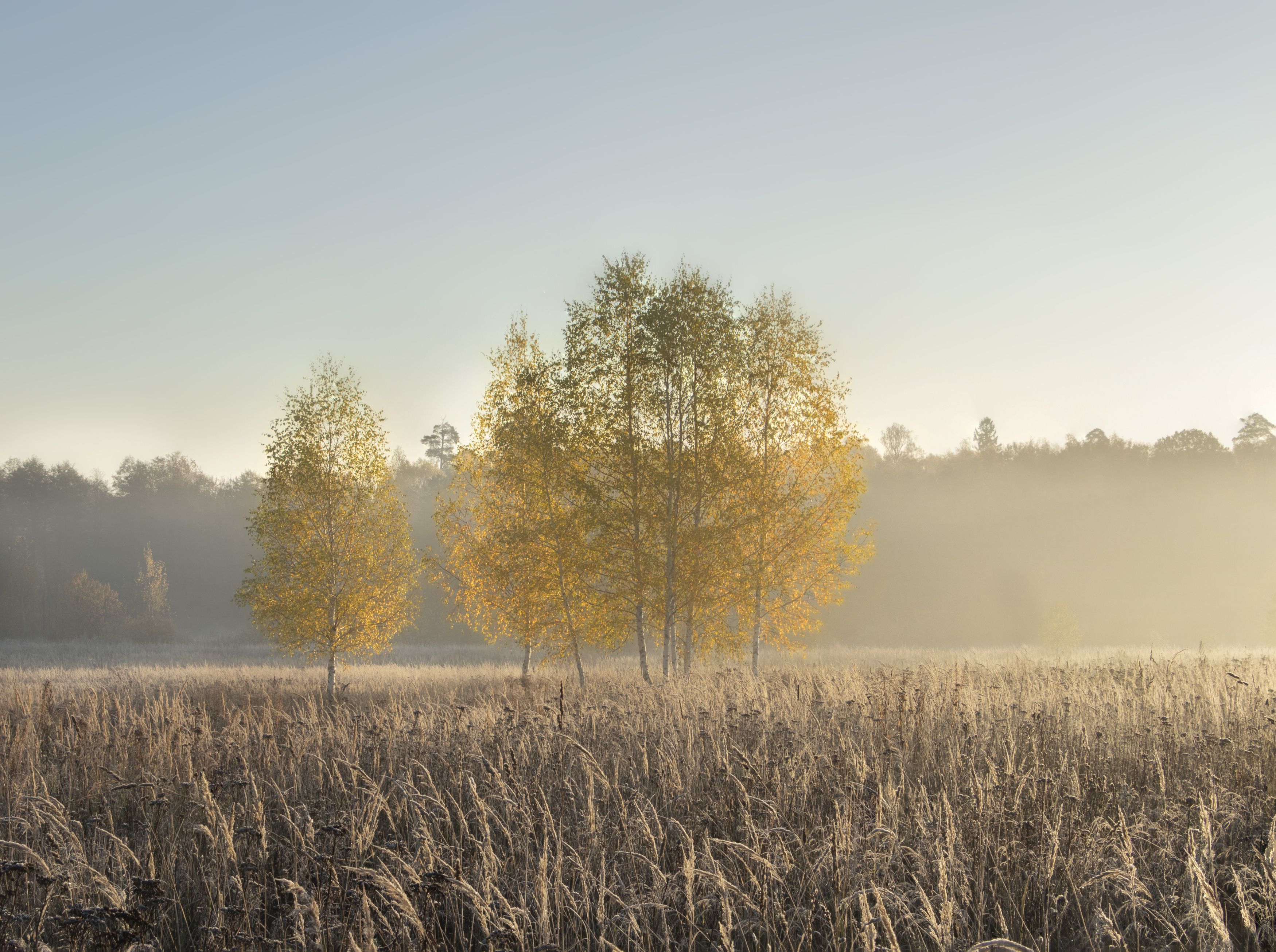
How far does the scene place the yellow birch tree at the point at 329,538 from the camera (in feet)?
62.7

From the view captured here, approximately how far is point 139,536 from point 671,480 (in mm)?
78478

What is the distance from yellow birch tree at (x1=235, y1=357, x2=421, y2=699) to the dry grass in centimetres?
1120

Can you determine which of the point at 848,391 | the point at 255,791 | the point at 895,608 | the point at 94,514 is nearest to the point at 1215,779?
the point at 255,791

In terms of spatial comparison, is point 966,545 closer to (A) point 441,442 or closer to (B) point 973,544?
(B) point 973,544

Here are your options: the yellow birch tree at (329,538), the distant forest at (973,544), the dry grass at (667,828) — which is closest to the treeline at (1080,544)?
the distant forest at (973,544)

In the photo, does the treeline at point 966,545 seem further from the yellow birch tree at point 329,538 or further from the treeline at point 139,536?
the yellow birch tree at point 329,538

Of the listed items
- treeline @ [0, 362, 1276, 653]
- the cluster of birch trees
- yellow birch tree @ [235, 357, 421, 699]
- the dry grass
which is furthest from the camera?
treeline @ [0, 362, 1276, 653]

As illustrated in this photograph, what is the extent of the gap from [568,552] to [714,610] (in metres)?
3.88

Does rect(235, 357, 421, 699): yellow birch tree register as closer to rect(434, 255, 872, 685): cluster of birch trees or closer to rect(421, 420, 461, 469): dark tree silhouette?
rect(434, 255, 872, 685): cluster of birch trees

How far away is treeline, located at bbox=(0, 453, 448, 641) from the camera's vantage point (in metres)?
53.4

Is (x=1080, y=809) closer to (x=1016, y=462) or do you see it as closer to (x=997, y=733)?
(x=997, y=733)

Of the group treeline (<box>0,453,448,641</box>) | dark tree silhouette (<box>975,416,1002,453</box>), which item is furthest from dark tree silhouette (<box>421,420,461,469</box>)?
dark tree silhouette (<box>975,416,1002,453</box>)

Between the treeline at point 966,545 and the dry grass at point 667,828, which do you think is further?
the treeline at point 966,545

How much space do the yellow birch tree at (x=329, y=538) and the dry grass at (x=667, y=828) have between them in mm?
11205
